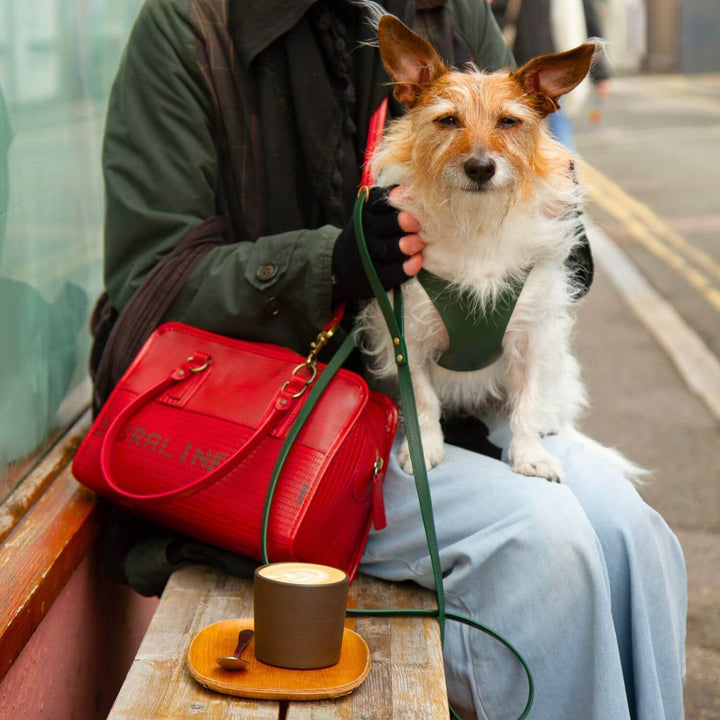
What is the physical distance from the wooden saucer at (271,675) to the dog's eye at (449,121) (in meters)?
1.10

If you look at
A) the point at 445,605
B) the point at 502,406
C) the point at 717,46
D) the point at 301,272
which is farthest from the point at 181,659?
the point at 717,46

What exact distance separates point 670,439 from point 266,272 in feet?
11.3

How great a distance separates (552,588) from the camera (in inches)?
87.1

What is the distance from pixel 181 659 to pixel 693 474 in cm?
339

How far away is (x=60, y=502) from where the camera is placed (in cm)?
261

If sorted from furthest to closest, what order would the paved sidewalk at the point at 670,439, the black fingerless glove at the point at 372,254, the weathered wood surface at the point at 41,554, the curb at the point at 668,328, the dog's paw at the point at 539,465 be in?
the curb at the point at 668,328, the paved sidewalk at the point at 670,439, the dog's paw at the point at 539,465, the black fingerless glove at the point at 372,254, the weathered wood surface at the point at 41,554

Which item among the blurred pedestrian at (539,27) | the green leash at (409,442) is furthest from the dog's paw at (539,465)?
the blurred pedestrian at (539,27)

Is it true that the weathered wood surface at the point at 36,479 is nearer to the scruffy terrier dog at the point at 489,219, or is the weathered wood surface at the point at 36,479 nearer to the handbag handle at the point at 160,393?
the handbag handle at the point at 160,393

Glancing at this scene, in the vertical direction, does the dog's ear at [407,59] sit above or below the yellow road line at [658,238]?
above

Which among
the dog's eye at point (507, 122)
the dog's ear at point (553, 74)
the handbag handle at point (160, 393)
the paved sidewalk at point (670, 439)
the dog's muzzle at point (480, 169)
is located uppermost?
the dog's ear at point (553, 74)

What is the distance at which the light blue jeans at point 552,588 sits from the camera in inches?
86.7

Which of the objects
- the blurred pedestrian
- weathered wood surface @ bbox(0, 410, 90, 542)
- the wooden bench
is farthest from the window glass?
the blurred pedestrian

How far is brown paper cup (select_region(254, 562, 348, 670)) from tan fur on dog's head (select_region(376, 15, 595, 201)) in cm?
91

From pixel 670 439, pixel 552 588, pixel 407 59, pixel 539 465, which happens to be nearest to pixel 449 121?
pixel 407 59
